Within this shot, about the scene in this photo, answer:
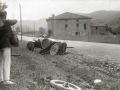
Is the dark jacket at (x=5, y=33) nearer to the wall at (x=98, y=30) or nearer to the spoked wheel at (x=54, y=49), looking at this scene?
the spoked wheel at (x=54, y=49)

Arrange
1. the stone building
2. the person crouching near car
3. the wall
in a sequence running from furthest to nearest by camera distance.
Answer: the wall → the stone building → the person crouching near car

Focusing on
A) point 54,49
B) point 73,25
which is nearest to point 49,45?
point 54,49

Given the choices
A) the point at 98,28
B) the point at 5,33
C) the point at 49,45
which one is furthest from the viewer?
the point at 98,28

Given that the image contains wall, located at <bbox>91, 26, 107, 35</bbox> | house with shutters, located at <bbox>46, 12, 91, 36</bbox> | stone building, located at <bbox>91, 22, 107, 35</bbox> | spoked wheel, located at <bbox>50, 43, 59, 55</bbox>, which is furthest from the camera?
wall, located at <bbox>91, 26, 107, 35</bbox>

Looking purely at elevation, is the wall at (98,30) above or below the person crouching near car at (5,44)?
above

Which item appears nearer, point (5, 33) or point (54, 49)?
point (5, 33)

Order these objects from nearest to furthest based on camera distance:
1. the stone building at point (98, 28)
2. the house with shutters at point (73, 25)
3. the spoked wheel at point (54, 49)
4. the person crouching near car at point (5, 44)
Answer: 1. the person crouching near car at point (5, 44)
2. the spoked wheel at point (54, 49)
3. the house with shutters at point (73, 25)
4. the stone building at point (98, 28)

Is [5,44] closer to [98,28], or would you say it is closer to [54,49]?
[54,49]

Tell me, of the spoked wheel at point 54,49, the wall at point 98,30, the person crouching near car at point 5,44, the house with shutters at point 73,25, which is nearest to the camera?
Answer: the person crouching near car at point 5,44

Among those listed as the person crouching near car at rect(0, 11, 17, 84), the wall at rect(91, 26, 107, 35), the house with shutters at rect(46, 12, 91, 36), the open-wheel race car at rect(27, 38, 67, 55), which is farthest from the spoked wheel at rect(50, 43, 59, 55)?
the wall at rect(91, 26, 107, 35)

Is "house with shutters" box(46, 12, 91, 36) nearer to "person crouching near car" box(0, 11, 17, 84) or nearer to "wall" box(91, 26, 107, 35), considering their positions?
"wall" box(91, 26, 107, 35)

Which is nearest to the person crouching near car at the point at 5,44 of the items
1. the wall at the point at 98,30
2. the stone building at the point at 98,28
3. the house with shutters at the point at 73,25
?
the house with shutters at the point at 73,25

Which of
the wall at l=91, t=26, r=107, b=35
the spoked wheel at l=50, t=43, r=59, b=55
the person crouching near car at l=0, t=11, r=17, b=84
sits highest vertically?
the wall at l=91, t=26, r=107, b=35

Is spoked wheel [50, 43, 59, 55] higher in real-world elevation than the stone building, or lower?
lower
